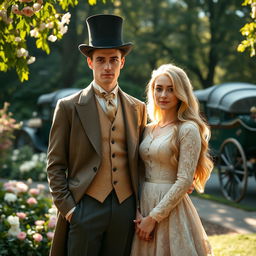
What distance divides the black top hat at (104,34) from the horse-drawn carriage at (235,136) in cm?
486

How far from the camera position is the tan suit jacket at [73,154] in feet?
9.19

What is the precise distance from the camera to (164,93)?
2971mm

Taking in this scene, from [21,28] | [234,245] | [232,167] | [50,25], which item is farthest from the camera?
[232,167]

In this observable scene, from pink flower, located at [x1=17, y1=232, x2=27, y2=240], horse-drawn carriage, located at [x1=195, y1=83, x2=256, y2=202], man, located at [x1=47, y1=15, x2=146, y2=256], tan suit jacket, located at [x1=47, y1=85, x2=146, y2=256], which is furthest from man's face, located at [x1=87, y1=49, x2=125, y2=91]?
horse-drawn carriage, located at [x1=195, y1=83, x2=256, y2=202]

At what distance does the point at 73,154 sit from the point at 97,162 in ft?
0.60

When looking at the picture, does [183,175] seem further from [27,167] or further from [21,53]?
[27,167]

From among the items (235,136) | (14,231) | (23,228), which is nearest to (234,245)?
(23,228)

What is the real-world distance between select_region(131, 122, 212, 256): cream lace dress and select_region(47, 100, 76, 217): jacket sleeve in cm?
52

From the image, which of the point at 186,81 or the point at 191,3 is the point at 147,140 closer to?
the point at 186,81

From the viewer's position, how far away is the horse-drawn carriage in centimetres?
771

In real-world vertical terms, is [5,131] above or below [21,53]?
below

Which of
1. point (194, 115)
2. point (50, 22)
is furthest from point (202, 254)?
point (50, 22)

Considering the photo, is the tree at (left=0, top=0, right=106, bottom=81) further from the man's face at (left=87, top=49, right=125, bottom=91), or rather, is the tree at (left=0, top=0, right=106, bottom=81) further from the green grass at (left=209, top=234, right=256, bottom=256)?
the green grass at (left=209, top=234, right=256, bottom=256)

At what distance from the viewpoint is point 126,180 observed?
2.91 metres
